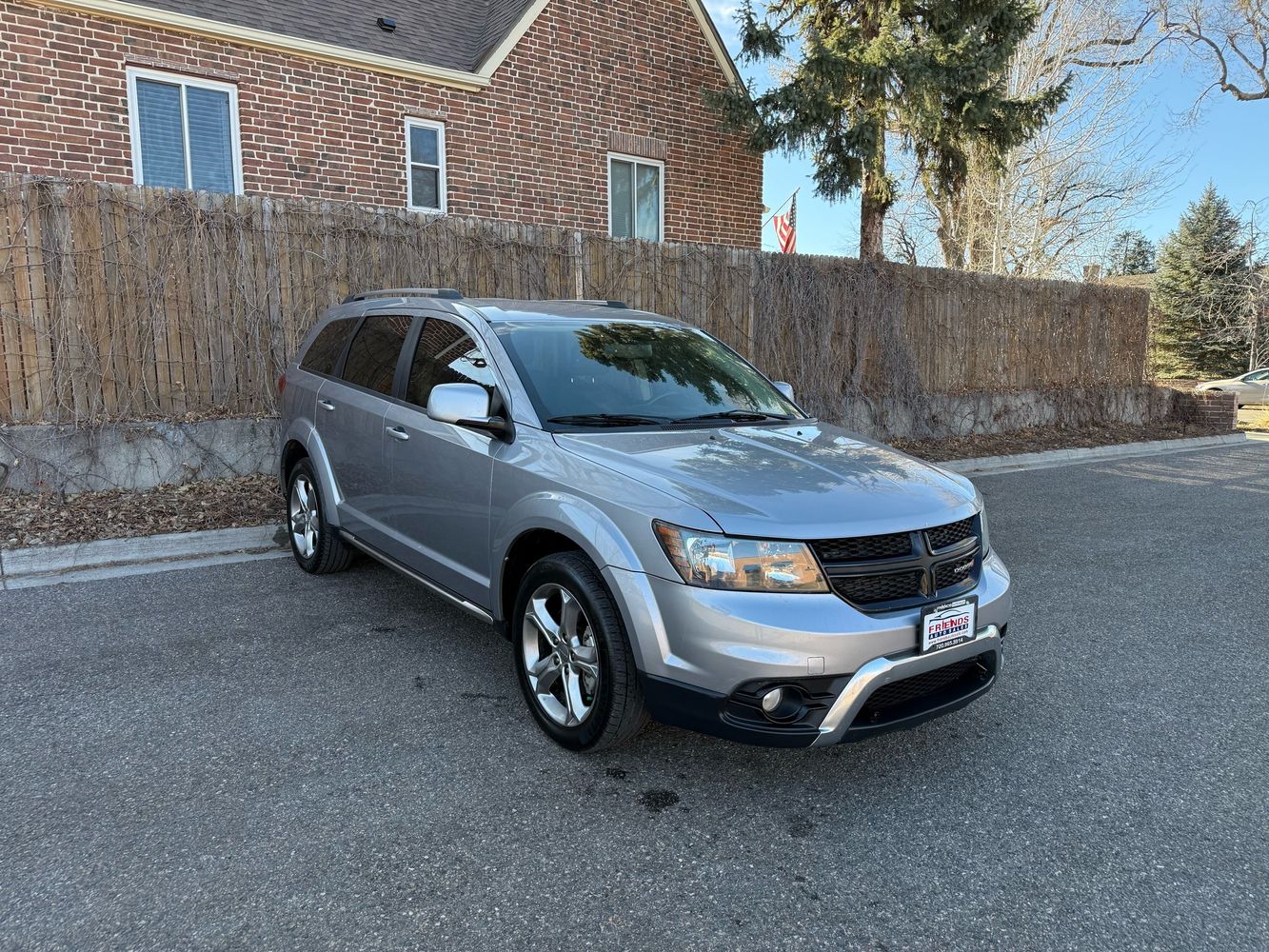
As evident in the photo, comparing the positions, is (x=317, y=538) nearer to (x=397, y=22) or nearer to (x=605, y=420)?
(x=605, y=420)

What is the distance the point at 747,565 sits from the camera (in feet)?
9.46

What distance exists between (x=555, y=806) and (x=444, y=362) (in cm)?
225

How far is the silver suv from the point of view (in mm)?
2871

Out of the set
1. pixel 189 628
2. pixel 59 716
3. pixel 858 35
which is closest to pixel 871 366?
pixel 858 35


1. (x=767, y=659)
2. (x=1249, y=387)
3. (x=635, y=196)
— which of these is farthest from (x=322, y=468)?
(x=1249, y=387)

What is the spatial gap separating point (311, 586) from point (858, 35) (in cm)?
1163

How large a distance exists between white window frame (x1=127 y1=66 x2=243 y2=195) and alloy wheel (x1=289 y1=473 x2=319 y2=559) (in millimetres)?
5639

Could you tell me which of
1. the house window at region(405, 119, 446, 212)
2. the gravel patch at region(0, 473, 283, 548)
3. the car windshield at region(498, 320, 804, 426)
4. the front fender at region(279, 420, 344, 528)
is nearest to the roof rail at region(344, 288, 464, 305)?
the car windshield at region(498, 320, 804, 426)

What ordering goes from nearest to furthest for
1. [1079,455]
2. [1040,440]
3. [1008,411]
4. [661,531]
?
[661,531] < [1079,455] < [1040,440] < [1008,411]

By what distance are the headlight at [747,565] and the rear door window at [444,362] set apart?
4.88ft

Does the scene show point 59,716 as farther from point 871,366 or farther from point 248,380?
point 871,366

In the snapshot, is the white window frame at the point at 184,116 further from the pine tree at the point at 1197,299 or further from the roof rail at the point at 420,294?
the pine tree at the point at 1197,299

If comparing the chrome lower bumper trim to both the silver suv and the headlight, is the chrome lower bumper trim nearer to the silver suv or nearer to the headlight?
the silver suv

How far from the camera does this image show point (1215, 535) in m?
7.36
